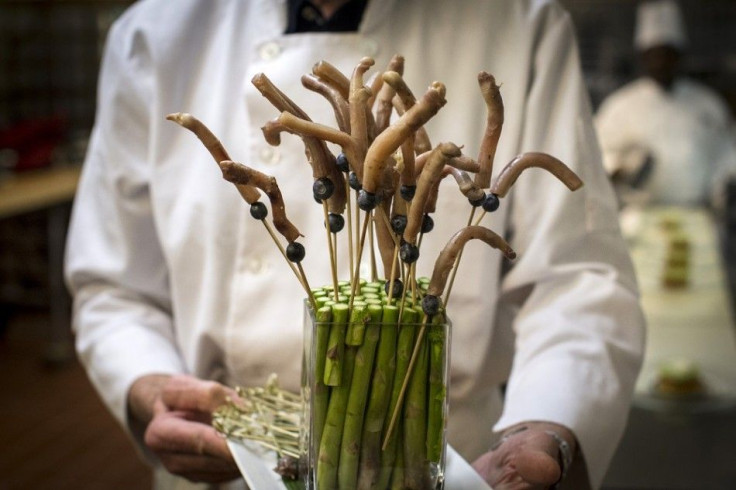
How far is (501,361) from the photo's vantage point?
1.08m

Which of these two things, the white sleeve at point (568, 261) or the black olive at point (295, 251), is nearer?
the black olive at point (295, 251)

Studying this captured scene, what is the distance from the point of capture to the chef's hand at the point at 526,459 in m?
0.79

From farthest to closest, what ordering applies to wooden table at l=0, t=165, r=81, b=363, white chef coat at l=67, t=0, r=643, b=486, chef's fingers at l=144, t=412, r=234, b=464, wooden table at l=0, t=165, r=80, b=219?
1. wooden table at l=0, t=165, r=81, b=363
2. wooden table at l=0, t=165, r=80, b=219
3. white chef coat at l=67, t=0, r=643, b=486
4. chef's fingers at l=144, t=412, r=234, b=464

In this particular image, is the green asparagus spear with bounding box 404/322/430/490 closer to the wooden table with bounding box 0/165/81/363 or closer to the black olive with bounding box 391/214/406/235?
the black olive with bounding box 391/214/406/235

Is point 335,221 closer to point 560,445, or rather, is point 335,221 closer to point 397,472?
point 397,472

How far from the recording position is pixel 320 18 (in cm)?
106

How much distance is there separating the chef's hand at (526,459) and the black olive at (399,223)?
23 cm

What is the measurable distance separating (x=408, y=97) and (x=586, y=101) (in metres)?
0.43

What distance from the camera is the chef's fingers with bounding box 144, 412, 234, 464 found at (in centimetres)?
89

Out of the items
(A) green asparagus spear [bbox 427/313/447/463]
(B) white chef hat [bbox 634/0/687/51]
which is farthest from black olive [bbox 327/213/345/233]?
(B) white chef hat [bbox 634/0/687/51]

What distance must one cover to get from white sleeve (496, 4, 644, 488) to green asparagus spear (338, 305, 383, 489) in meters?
0.28

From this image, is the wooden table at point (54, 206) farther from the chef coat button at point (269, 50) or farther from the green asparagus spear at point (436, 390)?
the green asparagus spear at point (436, 390)

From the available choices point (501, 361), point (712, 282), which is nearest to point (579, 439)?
point (501, 361)

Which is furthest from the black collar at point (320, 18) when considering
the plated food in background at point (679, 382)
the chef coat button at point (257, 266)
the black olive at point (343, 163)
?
the plated food in background at point (679, 382)
